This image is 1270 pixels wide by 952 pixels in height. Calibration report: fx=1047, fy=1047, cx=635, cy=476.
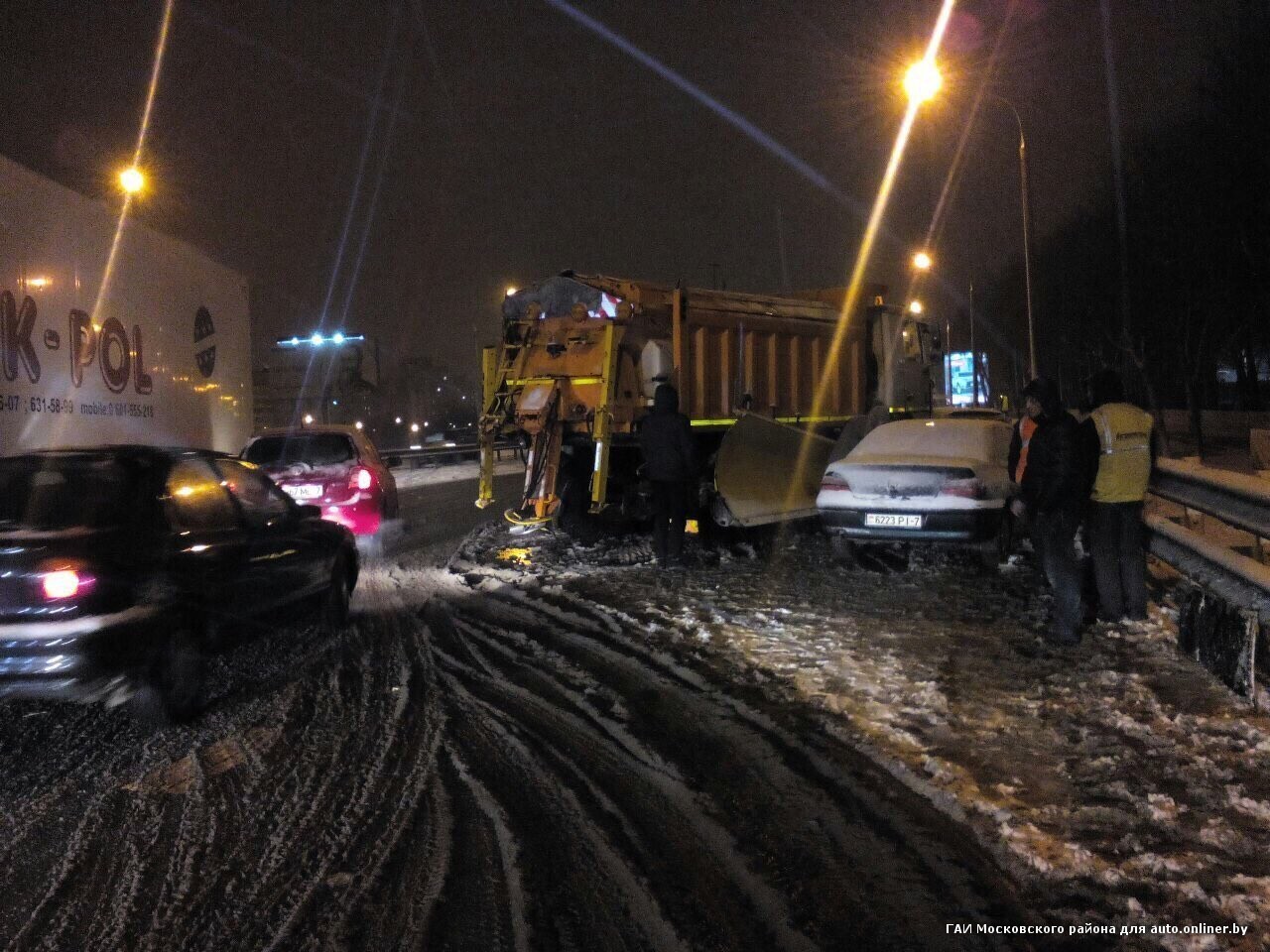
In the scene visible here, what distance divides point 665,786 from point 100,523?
338 cm

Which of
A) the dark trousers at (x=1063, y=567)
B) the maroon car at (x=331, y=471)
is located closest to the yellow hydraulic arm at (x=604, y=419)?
the maroon car at (x=331, y=471)

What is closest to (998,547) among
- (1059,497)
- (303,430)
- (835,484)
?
(835,484)

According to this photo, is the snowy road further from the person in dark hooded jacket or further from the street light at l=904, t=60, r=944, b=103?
the street light at l=904, t=60, r=944, b=103

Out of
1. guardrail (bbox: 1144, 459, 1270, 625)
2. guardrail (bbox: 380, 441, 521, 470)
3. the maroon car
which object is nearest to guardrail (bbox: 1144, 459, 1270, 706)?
guardrail (bbox: 1144, 459, 1270, 625)

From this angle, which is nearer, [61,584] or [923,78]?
[61,584]

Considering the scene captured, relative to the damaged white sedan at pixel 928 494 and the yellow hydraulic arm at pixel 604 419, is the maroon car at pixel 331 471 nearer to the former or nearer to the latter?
the yellow hydraulic arm at pixel 604 419

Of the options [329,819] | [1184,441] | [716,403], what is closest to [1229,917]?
[329,819]

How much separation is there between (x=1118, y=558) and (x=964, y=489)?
Answer: 2314 millimetres

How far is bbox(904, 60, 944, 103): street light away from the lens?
14.7 metres

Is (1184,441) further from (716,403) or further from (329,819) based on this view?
(329,819)

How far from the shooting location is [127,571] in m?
5.54

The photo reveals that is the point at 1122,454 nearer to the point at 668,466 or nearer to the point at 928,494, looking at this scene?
the point at 928,494

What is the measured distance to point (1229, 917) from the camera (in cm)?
338

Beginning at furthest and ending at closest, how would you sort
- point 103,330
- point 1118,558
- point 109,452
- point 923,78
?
point 923,78 < point 103,330 < point 1118,558 < point 109,452
